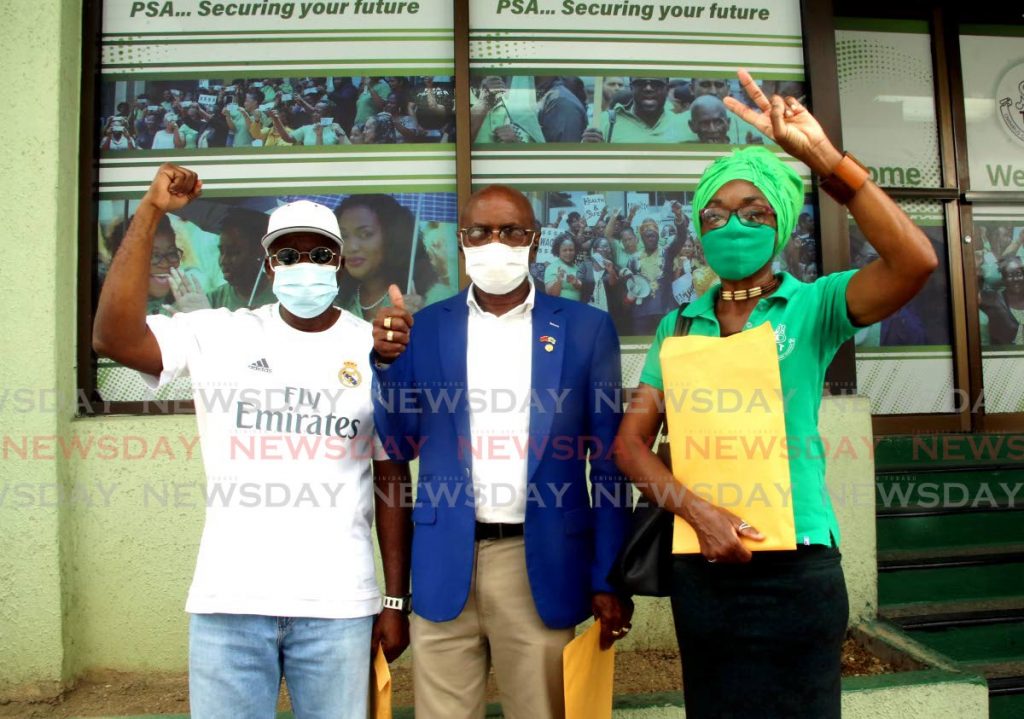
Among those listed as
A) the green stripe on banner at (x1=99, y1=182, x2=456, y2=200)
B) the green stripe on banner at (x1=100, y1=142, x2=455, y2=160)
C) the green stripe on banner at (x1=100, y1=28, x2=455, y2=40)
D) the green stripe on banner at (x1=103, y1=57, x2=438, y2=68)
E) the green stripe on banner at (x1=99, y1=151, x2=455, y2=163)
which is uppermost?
the green stripe on banner at (x1=100, y1=28, x2=455, y2=40)

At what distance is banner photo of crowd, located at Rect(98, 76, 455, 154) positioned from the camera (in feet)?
14.2

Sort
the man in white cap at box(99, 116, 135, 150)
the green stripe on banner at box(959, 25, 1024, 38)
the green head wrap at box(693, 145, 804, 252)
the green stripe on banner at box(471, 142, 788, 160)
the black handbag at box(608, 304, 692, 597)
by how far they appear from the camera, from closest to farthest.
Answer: the green head wrap at box(693, 145, 804, 252) < the black handbag at box(608, 304, 692, 597) < the man in white cap at box(99, 116, 135, 150) < the green stripe on banner at box(471, 142, 788, 160) < the green stripe on banner at box(959, 25, 1024, 38)

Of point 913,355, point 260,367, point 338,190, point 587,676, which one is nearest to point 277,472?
point 260,367

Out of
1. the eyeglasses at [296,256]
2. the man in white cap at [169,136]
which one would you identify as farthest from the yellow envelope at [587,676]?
the man in white cap at [169,136]

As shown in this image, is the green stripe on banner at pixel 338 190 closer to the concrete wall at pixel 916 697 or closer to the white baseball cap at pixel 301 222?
the white baseball cap at pixel 301 222

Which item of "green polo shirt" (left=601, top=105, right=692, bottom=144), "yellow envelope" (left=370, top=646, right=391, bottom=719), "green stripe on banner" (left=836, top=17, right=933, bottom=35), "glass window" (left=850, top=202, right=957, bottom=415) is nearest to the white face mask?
"yellow envelope" (left=370, top=646, right=391, bottom=719)

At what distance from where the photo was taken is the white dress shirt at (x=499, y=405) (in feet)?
7.65

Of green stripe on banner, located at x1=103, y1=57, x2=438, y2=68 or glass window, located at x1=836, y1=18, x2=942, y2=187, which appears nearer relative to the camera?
green stripe on banner, located at x1=103, y1=57, x2=438, y2=68

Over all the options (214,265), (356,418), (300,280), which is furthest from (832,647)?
(214,265)

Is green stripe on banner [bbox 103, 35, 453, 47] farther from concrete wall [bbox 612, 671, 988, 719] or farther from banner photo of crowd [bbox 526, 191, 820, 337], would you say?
concrete wall [bbox 612, 671, 988, 719]

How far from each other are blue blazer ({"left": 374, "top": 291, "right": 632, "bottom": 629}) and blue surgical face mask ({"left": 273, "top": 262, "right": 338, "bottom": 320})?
0.29 meters

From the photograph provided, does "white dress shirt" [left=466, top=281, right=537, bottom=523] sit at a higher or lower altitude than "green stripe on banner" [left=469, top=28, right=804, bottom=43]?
lower

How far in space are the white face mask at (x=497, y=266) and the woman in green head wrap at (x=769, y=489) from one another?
1.88ft

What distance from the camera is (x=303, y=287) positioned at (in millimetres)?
2320
